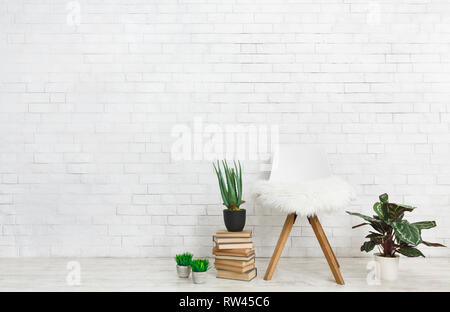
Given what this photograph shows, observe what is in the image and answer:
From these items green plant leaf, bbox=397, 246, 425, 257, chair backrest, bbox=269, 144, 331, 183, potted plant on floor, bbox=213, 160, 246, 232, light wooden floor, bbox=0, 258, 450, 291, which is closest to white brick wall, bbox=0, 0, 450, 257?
light wooden floor, bbox=0, 258, 450, 291

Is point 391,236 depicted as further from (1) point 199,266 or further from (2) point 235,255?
(1) point 199,266

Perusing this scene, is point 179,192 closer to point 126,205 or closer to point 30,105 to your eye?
point 126,205

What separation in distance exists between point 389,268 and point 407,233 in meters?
0.30

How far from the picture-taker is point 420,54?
109 inches

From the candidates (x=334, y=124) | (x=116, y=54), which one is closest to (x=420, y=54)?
(x=334, y=124)

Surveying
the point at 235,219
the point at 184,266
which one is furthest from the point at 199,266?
the point at 235,219

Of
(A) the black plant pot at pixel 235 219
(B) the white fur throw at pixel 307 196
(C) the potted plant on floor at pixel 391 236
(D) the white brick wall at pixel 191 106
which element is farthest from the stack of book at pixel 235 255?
(C) the potted plant on floor at pixel 391 236

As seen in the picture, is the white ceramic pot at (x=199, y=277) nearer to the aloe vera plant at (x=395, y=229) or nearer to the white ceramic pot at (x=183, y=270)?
the white ceramic pot at (x=183, y=270)

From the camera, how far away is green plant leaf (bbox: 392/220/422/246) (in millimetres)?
2029

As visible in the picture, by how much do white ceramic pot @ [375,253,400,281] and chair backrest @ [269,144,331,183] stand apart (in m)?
0.64

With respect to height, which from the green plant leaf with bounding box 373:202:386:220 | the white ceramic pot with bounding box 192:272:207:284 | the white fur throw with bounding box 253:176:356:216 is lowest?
the white ceramic pot with bounding box 192:272:207:284

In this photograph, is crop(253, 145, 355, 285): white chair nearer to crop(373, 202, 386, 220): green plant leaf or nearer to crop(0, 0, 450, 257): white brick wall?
crop(373, 202, 386, 220): green plant leaf
